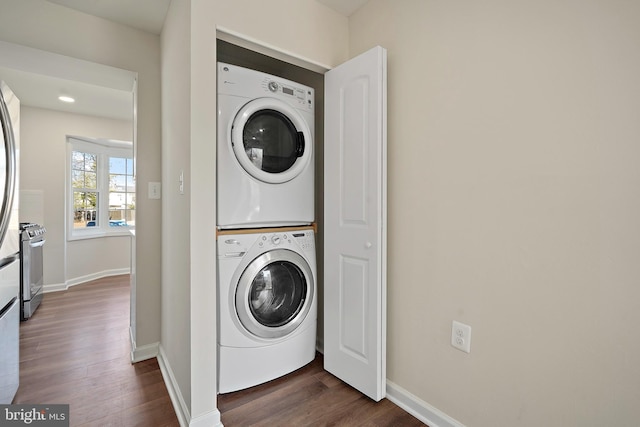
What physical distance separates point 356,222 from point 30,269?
11.4ft

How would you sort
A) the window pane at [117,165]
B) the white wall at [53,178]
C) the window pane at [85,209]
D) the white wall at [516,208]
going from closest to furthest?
the white wall at [516,208], the white wall at [53,178], the window pane at [85,209], the window pane at [117,165]

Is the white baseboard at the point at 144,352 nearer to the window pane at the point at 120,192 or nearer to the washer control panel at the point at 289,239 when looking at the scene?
the washer control panel at the point at 289,239

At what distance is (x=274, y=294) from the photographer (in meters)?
1.92

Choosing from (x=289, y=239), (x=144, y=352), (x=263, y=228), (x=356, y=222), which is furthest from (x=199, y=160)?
(x=144, y=352)

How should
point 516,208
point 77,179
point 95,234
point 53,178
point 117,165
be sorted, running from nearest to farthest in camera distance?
1. point 516,208
2. point 53,178
3. point 77,179
4. point 95,234
5. point 117,165

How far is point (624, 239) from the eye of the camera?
3.18 ft

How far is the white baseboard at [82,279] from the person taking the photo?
3.88m

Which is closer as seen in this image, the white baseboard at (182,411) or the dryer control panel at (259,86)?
the white baseboard at (182,411)

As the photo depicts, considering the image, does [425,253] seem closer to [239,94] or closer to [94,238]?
A: [239,94]

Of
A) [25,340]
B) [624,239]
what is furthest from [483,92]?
[25,340]

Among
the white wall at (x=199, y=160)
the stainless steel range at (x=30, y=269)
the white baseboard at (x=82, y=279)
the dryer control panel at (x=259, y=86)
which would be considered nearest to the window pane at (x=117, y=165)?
the white baseboard at (x=82, y=279)

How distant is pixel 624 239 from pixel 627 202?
0.39ft

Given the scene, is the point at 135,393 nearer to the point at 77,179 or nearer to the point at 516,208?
the point at 516,208

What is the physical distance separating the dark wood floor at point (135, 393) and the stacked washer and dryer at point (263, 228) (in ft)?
0.47
